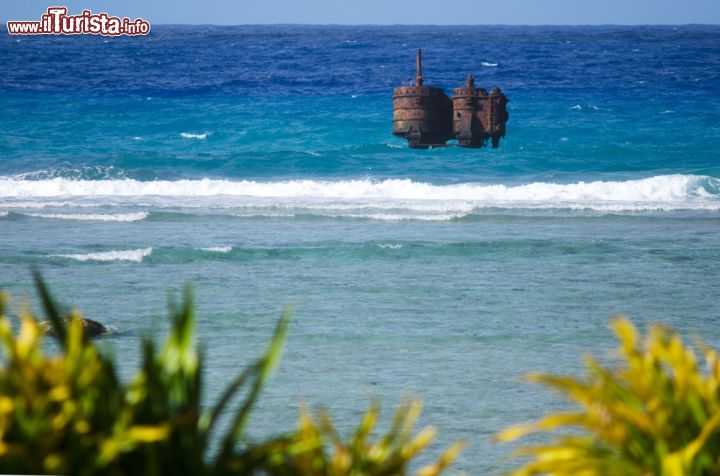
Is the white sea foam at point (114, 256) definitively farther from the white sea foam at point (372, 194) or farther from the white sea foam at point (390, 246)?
the white sea foam at point (372, 194)

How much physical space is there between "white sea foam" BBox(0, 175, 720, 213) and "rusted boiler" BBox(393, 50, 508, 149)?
21.1 meters

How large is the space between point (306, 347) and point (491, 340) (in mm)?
2123

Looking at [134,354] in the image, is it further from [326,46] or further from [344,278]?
[326,46]

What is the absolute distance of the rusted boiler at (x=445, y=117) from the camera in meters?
5.75

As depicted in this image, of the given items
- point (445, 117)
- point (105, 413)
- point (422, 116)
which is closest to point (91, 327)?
point (445, 117)

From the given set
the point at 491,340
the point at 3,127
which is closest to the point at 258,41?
the point at 3,127

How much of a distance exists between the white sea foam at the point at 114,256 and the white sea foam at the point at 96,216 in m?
5.54

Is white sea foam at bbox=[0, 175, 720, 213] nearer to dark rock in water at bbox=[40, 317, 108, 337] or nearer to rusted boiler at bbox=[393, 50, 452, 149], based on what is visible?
dark rock in water at bbox=[40, 317, 108, 337]

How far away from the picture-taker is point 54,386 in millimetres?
2455

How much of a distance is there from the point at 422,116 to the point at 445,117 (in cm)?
28

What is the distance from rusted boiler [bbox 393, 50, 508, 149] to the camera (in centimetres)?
575

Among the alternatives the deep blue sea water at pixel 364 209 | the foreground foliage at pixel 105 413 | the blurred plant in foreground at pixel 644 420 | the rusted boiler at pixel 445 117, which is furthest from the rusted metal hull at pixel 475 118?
the foreground foliage at pixel 105 413

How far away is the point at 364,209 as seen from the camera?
89.6ft

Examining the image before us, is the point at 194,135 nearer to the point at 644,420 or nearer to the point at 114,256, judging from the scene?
the point at 114,256
